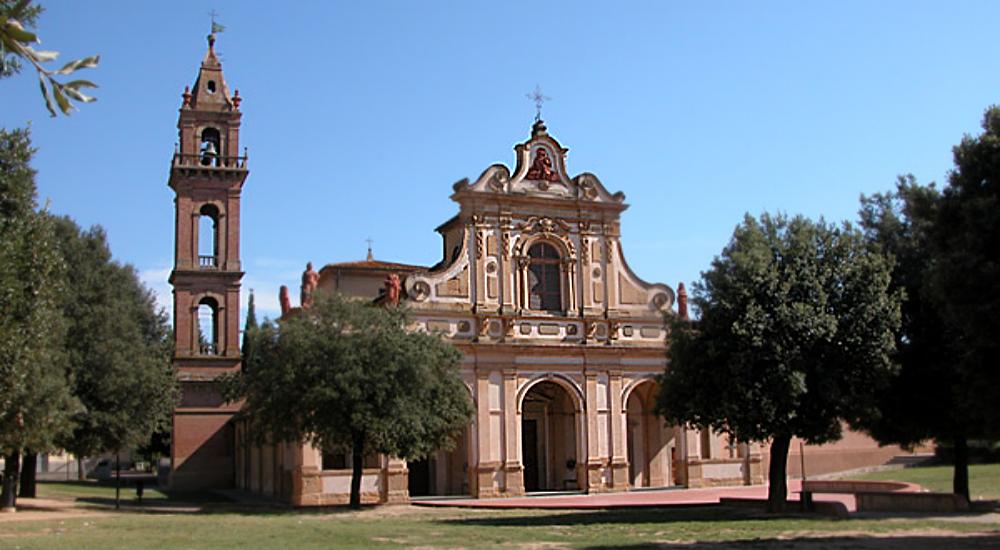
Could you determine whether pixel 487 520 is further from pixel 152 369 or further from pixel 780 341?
pixel 152 369

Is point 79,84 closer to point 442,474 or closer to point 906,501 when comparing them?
point 906,501

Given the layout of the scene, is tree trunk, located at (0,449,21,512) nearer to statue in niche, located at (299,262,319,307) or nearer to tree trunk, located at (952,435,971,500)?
statue in niche, located at (299,262,319,307)

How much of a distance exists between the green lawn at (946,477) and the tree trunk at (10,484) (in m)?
30.0

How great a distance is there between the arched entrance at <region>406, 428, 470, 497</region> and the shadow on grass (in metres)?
20.0

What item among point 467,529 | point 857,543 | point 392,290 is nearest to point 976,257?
point 857,543

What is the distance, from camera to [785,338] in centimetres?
2702

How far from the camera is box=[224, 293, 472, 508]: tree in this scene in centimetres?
3191

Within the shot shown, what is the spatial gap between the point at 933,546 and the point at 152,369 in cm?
2929

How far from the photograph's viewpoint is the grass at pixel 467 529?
70.3 feet

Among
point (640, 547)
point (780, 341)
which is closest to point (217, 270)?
point (780, 341)

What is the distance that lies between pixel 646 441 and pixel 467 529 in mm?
20195

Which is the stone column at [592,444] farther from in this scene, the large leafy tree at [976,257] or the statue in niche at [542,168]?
the large leafy tree at [976,257]

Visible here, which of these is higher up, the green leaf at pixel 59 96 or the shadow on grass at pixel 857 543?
the green leaf at pixel 59 96

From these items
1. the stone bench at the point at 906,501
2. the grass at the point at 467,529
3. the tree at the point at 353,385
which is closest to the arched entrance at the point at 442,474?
the tree at the point at 353,385
